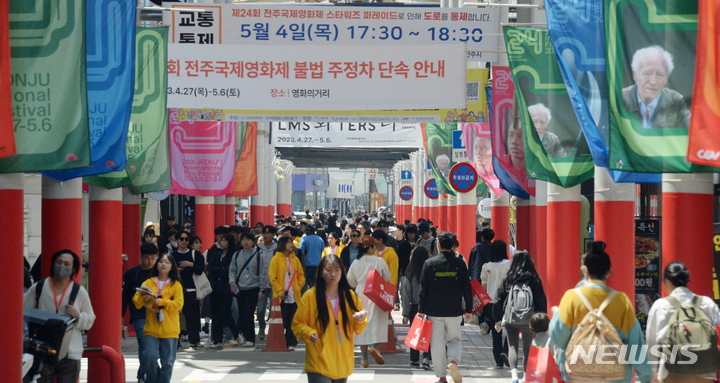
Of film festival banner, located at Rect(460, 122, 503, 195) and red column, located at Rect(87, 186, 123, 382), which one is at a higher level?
film festival banner, located at Rect(460, 122, 503, 195)

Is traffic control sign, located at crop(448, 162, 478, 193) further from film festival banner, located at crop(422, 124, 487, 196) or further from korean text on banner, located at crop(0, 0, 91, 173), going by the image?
korean text on banner, located at crop(0, 0, 91, 173)

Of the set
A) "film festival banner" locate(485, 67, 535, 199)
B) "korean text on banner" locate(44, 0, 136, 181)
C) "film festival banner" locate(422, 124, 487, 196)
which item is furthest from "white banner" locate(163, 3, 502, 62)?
"film festival banner" locate(422, 124, 487, 196)

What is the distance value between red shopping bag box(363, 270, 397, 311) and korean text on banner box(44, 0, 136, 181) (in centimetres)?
393

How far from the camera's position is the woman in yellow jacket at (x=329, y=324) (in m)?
6.44

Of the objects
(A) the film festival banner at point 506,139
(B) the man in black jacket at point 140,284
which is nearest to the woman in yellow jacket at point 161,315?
(B) the man in black jacket at point 140,284

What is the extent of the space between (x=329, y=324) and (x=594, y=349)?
192 centimetres

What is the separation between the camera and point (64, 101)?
243 inches

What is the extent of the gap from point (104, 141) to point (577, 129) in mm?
5192

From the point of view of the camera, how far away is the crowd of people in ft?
19.5

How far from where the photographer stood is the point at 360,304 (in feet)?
22.2

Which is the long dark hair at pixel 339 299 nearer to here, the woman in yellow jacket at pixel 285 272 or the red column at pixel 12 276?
the red column at pixel 12 276

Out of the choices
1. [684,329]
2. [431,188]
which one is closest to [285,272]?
[684,329]

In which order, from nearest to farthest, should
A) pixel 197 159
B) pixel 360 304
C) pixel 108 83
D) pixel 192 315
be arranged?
pixel 360 304
pixel 108 83
pixel 192 315
pixel 197 159

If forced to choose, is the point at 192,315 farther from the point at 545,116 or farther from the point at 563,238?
the point at 545,116
